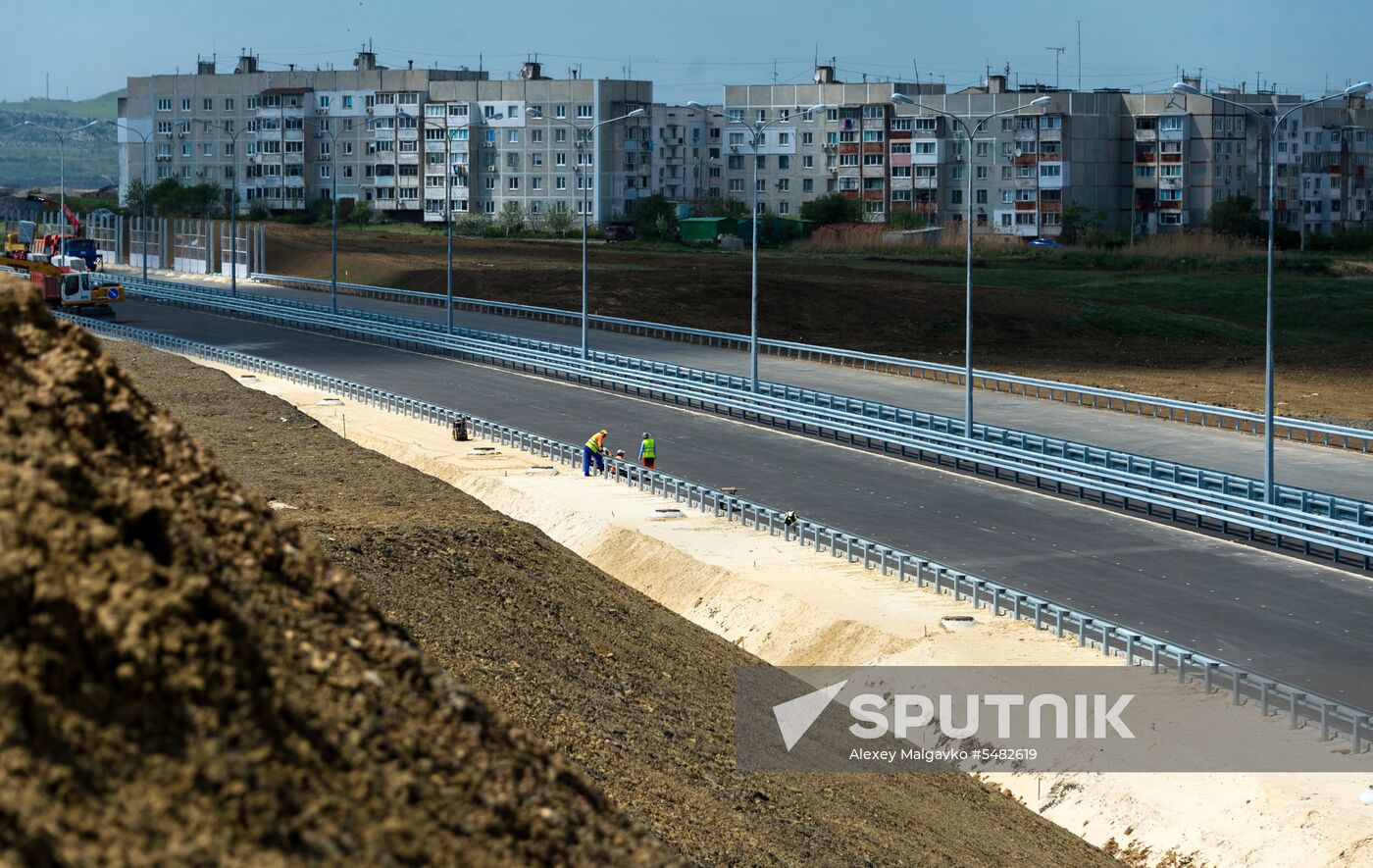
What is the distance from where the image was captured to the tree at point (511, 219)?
137m

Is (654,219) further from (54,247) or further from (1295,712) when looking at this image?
(1295,712)

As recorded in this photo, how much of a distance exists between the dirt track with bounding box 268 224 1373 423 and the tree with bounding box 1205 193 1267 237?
115 ft

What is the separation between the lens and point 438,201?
147500 millimetres

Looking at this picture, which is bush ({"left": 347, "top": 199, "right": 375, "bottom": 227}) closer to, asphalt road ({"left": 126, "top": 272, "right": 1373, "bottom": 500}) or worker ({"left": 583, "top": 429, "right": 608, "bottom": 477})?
asphalt road ({"left": 126, "top": 272, "right": 1373, "bottom": 500})

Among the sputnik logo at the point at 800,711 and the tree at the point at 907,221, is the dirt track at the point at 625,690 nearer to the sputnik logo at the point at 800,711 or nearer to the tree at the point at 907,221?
the sputnik logo at the point at 800,711

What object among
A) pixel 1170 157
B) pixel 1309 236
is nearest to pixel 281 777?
pixel 1309 236

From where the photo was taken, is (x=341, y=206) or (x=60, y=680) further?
(x=341, y=206)

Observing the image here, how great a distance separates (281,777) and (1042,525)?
2690 centimetres

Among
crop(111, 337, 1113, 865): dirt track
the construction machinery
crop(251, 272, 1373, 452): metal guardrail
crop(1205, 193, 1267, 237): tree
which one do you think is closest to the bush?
crop(251, 272, 1373, 452): metal guardrail

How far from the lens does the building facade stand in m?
138

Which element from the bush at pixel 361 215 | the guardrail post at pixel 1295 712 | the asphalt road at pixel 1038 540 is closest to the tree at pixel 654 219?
the bush at pixel 361 215

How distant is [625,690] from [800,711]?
2.56m

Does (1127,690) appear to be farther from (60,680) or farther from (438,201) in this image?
(438,201)

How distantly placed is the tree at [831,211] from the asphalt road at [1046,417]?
66.9 meters
